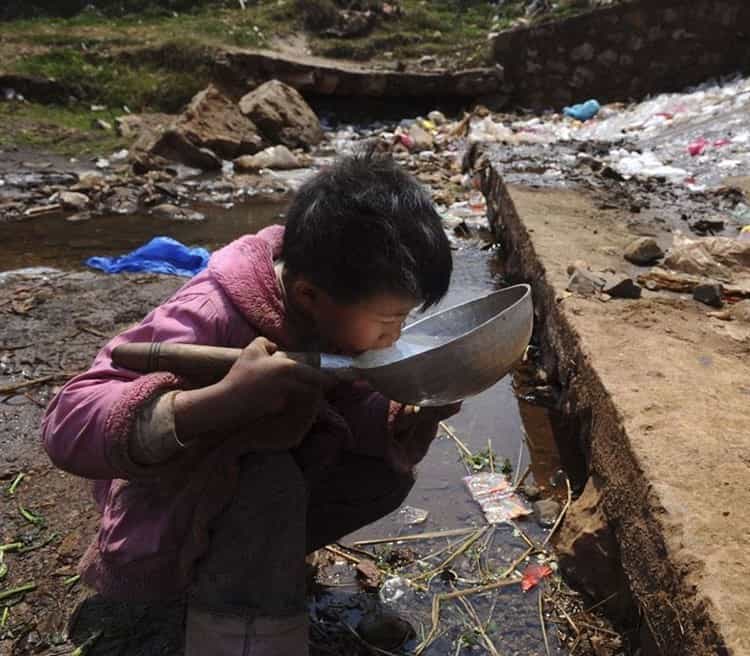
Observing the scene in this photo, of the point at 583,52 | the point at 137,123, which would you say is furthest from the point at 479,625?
the point at 583,52

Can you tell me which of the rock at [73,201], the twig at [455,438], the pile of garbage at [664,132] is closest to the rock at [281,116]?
the pile of garbage at [664,132]

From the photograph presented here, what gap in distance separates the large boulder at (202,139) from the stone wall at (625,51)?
5.45 m

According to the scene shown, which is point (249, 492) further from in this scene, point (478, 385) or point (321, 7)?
point (321, 7)

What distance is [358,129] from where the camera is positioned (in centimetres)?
1151

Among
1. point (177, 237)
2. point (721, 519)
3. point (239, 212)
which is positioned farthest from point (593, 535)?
point (239, 212)

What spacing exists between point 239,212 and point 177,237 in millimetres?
1052

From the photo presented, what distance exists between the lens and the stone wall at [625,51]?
1123 cm

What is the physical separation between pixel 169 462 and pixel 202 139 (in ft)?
24.0

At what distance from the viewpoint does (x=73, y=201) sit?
245 inches

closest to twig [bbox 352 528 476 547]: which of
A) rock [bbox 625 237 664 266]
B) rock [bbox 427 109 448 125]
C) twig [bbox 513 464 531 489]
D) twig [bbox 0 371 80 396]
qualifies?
twig [bbox 513 464 531 489]

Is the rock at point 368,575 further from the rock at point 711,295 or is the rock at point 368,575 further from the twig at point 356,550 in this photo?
the rock at point 711,295

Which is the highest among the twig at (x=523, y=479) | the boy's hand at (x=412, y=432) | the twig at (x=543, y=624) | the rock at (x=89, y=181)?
the boy's hand at (x=412, y=432)

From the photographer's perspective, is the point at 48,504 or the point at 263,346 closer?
the point at 263,346

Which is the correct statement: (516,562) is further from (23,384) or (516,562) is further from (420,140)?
(420,140)
